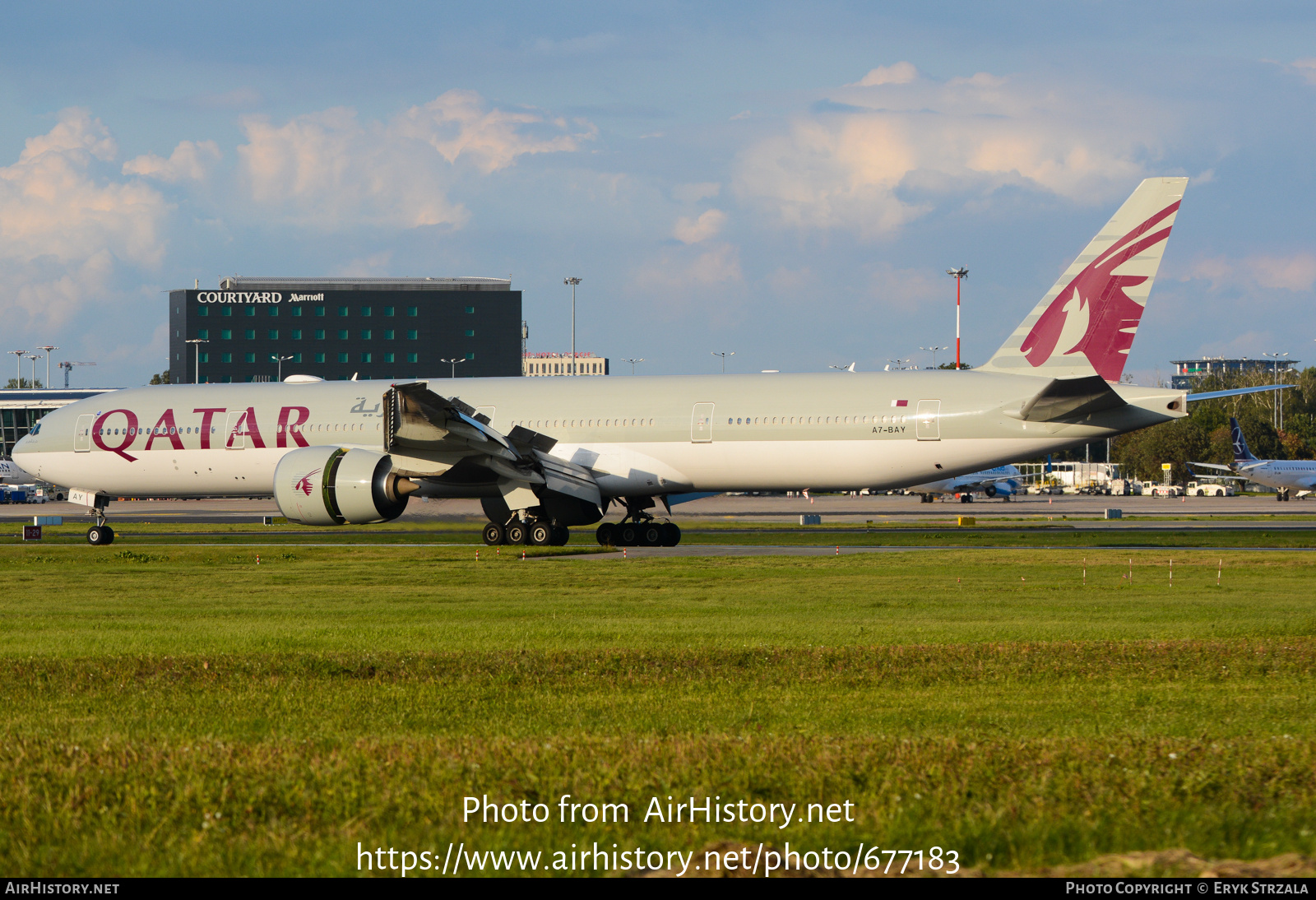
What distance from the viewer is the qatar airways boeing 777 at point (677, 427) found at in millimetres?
27562

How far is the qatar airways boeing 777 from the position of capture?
27.6 meters

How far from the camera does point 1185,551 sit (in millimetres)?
28000

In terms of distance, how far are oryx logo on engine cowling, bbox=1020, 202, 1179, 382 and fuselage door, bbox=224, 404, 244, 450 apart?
64.5ft

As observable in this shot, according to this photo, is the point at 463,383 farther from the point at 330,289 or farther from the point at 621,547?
the point at 330,289

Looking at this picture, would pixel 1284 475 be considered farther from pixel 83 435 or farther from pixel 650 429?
pixel 83 435

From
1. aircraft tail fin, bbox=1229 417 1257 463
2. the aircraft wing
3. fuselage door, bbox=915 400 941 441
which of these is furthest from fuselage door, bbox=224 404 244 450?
aircraft tail fin, bbox=1229 417 1257 463

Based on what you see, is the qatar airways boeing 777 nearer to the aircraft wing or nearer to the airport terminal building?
the aircraft wing

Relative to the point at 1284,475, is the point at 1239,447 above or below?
above

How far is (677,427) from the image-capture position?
97.8 ft

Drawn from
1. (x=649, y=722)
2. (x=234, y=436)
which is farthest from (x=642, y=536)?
(x=649, y=722)

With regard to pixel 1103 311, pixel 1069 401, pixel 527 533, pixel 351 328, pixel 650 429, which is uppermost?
pixel 351 328

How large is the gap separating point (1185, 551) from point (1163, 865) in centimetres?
2496

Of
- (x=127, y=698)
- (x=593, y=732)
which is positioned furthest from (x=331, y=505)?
(x=593, y=732)

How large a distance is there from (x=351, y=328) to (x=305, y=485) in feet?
418
